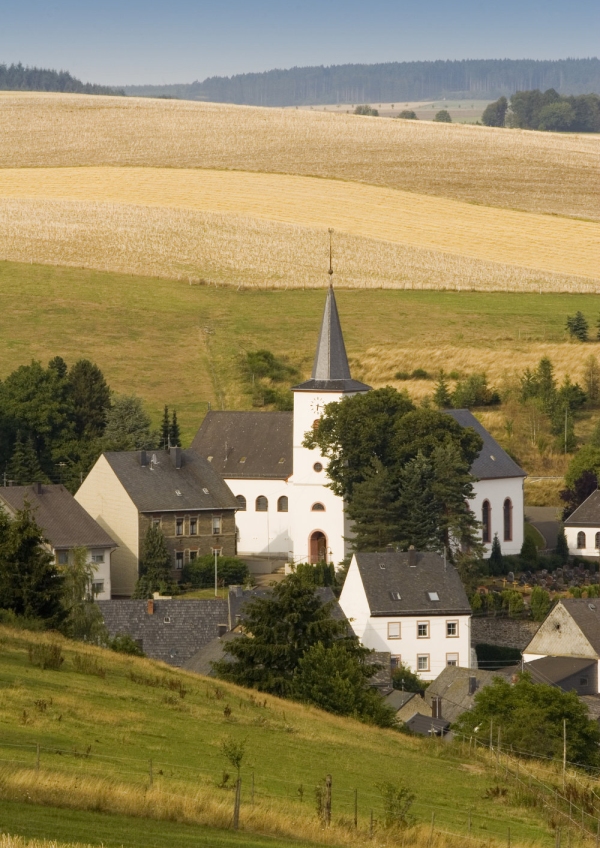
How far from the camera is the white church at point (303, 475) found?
7312cm

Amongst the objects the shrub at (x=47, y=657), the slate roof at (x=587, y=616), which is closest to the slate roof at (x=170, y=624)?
the slate roof at (x=587, y=616)

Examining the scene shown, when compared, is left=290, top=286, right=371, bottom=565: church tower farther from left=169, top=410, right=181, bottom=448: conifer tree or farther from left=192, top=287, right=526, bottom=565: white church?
left=169, top=410, right=181, bottom=448: conifer tree

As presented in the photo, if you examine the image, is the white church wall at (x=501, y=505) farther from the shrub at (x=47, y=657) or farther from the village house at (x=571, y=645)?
the shrub at (x=47, y=657)

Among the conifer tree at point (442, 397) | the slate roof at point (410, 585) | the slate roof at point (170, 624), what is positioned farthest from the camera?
the conifer tree at point (442, 397)

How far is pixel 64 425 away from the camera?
78062 millimetres

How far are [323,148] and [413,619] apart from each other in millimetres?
78498

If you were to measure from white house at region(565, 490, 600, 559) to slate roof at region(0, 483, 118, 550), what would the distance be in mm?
19939

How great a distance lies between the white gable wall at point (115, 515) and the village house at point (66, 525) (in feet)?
4.69

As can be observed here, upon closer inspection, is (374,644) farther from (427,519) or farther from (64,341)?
(64,341)

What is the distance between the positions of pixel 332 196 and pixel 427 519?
177ft

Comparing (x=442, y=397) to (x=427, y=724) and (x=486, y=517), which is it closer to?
(x=486, y=517)

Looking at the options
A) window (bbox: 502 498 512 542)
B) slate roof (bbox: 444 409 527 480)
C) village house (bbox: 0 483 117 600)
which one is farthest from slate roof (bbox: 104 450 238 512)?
window (bbox: 502 498 512 542)

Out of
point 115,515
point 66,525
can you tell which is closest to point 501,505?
point 115,515

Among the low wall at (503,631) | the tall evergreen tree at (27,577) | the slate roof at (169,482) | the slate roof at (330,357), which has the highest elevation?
the slate roof at (330,357)
